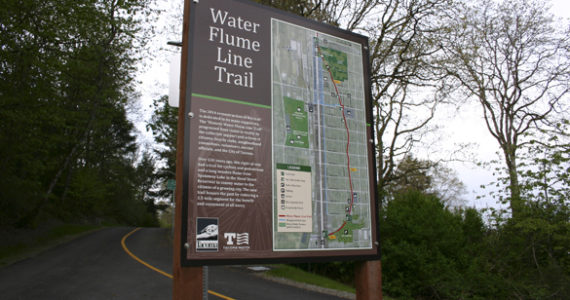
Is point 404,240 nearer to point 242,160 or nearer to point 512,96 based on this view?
point 242,160

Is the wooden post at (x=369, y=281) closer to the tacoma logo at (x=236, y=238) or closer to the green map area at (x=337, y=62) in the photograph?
the tacoma logo at (x=236, y=238)

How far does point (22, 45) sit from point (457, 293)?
15374 millimetres

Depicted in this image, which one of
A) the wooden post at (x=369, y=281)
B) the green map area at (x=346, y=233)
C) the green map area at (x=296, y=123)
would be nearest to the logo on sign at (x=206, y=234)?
the green map area at (x=296, y=123)

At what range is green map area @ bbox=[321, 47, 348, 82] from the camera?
342cm

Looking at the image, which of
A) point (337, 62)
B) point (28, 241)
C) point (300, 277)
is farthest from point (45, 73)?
point (337, 62)

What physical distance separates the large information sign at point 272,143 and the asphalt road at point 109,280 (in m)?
6.50

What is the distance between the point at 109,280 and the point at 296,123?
957 cm

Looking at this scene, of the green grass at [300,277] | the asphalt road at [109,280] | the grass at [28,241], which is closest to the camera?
the asphalt road at [109,280]

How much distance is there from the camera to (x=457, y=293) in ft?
36.0

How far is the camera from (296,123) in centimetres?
308

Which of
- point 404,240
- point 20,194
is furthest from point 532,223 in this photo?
point 20,194

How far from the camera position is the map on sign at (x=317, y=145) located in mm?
2896

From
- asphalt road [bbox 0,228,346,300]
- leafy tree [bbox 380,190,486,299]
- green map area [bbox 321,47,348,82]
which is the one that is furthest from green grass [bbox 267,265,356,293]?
green map area [bbox 321,47,348,82]

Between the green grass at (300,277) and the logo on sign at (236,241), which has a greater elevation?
the logo on sign at (236,241)
